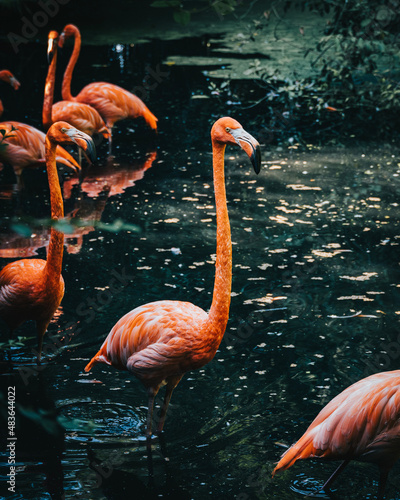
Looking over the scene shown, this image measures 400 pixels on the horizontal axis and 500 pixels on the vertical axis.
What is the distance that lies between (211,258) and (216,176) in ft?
7.72

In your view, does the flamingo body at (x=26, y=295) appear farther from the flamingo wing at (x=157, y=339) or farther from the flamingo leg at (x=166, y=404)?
the flamingo leg at (x=166, y=404)

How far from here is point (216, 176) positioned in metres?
3.27

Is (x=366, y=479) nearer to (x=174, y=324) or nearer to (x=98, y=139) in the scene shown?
(x=174, y=324)

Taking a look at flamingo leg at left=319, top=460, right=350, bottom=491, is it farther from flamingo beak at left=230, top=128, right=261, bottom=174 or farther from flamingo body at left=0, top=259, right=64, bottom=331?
flamingo body at left=0, top=259, right=64, bottom=331

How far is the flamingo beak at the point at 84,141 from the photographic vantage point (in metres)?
3.31

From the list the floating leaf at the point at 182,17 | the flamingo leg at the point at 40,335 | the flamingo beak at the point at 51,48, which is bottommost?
the flamingo leg at the point at 40,335

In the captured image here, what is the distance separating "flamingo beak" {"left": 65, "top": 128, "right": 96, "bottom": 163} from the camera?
3.31 m

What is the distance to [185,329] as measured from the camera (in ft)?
10.6

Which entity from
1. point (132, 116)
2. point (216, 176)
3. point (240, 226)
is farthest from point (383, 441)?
point (132, 116)

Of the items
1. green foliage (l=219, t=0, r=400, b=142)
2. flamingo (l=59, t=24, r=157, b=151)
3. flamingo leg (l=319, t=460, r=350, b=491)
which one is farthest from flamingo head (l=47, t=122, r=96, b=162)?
green foliage (l=219, t=0, r=400, b=142)

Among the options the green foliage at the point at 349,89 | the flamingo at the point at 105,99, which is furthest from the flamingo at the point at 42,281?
the green foliage at the point at 349,89

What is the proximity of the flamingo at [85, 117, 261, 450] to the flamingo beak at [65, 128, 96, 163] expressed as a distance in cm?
58

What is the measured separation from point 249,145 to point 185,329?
922mm

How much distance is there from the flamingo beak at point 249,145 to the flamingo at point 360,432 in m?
1.06
